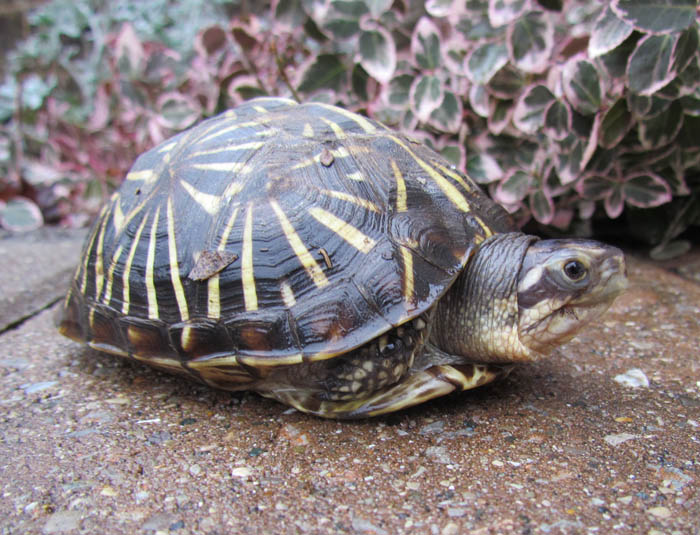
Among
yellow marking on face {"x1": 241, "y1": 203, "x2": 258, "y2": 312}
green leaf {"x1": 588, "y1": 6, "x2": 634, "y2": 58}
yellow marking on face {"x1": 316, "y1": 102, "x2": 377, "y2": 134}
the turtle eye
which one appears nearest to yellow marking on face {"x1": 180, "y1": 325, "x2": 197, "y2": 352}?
yellow marking on face {"x1": 241, "y1": 203, "x2": 258, "y2": 312}

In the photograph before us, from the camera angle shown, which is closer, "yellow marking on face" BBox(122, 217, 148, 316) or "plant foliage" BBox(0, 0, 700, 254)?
"yellow marking on face" BBox(122, 217, 148, 316)

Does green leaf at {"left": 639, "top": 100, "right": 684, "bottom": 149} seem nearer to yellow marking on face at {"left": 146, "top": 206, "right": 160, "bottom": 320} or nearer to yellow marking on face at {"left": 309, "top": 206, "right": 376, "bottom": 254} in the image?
yellow marking on face at {"left": 309, "top": 206, "right": 376, "bottom": 254}

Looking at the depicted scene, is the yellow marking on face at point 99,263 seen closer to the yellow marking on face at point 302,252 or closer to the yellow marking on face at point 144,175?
the yellow marking on face at point 144,175

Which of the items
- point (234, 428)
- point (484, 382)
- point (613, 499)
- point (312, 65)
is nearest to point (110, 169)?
point (312, 65)

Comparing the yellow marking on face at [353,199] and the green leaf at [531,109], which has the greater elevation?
the green leaf at [531,109]

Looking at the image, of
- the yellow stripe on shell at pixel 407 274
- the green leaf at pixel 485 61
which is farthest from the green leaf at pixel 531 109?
the yellow stripe on shell at pixel 407 274
